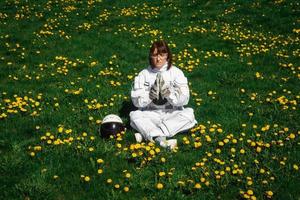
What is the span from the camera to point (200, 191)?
17.7 feet

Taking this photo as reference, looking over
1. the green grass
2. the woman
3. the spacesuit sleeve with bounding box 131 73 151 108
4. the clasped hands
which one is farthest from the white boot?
the clasped hands

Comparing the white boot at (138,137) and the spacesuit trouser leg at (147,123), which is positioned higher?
the spacesuit trouser leg at (147,123)

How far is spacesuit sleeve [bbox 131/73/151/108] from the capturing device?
7.06 meters

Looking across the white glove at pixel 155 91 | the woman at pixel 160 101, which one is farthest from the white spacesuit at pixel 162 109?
the white glove at pixel 155 91

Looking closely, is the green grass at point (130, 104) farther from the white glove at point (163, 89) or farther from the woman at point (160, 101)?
the white glove at point (163, 89)

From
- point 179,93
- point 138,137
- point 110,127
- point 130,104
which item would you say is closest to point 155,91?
point 179,93

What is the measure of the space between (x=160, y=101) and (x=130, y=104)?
1232 millimetres

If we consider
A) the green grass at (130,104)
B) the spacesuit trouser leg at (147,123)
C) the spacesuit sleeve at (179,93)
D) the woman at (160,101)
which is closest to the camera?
the green grass at (130,104)

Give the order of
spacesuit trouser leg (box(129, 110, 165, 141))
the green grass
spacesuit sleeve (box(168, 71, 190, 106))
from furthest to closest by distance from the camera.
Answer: spacesuit sleeve (box(168, 71, 190, 106)), spacesuit trouser leg (box(129, 110, 165, 141)), the green grass

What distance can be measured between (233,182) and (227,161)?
491 millimetres

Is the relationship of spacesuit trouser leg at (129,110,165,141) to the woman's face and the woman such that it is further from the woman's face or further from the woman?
the woman's face

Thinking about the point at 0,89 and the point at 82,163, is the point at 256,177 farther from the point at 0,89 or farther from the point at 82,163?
the point at 0,89

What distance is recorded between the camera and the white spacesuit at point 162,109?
22.2ft

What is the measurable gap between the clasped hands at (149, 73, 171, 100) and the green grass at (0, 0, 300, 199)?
871 mm
